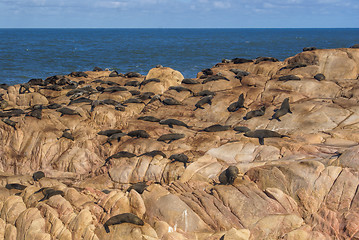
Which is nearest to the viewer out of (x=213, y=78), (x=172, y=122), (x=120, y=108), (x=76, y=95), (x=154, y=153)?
(x=154, y=153)

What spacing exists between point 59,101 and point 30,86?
5.16 metres

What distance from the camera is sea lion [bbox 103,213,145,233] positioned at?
12.6m

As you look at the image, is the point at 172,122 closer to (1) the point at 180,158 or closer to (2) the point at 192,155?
(2) the point at 192,155

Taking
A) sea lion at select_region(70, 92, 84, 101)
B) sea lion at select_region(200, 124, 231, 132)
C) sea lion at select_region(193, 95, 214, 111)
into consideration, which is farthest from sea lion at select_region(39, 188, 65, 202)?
sea lion at select_region(70, 92, 84, 101)

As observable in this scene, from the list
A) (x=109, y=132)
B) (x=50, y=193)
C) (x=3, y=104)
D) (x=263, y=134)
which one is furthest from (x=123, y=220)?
(x=3, y=104)

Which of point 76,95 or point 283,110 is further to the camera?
point 76,95

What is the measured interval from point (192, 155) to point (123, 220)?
6.16 m

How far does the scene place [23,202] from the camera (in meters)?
15.5

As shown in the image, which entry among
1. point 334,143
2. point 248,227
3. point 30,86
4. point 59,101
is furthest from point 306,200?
point 30,86

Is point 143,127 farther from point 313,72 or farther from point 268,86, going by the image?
point 313,72

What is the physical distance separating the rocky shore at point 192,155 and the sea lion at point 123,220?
1.5 inches

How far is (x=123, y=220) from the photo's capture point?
1263 centimetres

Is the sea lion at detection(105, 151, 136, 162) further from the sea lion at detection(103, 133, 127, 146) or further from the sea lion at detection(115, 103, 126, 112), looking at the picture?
the sea lion at detection(115, 103, 126, 112)

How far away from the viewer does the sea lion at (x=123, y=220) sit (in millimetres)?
12562
